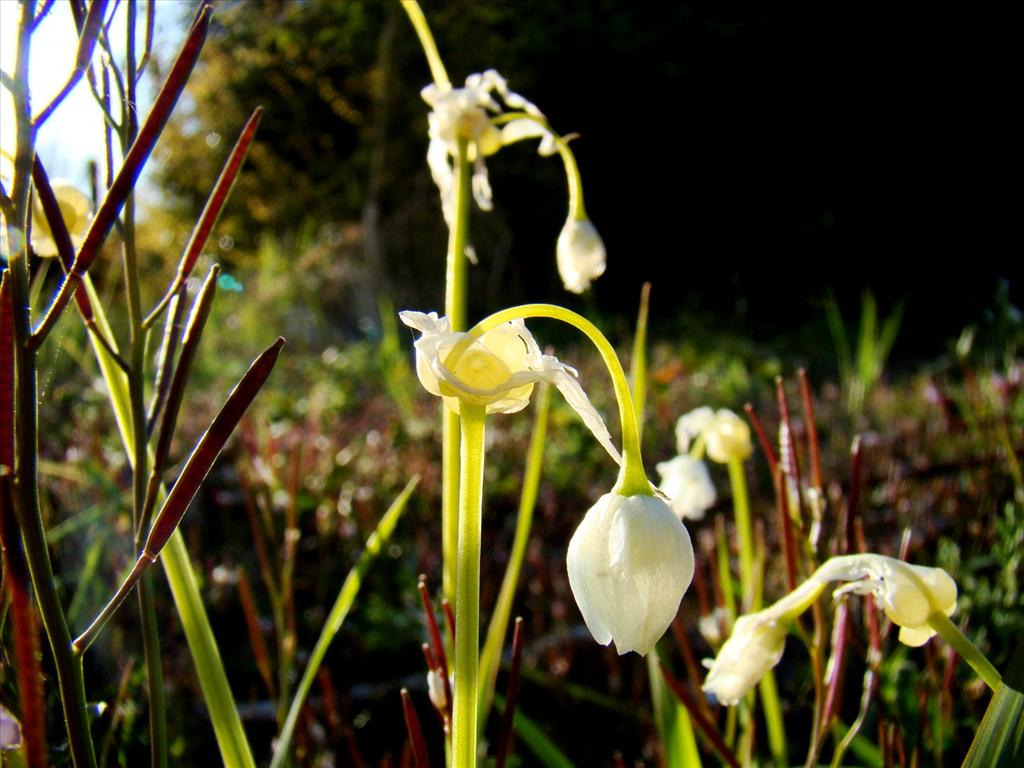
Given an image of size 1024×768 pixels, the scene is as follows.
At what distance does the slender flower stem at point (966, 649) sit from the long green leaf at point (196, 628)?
44 cm

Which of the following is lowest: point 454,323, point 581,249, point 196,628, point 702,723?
point 702,723

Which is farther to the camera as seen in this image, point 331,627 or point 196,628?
point 331,627

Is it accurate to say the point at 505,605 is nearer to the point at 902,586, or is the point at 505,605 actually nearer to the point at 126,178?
the point at 902,586

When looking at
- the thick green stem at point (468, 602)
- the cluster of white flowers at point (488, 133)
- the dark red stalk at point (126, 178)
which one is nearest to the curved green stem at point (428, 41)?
the cluster of white flowers at point (488, 133)

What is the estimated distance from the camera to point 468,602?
1.54ft

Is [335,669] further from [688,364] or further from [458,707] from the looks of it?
[688,364]

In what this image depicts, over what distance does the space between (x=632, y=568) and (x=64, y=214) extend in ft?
1.64

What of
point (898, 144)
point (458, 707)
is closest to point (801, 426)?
point (458, 707)

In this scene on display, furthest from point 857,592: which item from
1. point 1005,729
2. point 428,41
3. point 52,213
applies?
point 428,41

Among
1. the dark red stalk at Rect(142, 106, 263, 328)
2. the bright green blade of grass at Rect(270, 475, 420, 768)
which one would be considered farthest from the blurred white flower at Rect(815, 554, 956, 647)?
the dark red stalk at Rect(142, 106, 263, 328)

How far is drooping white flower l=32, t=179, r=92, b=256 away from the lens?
652mm

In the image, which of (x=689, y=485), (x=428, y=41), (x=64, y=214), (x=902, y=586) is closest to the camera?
(x=902, y=586)

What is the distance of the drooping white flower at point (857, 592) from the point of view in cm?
55

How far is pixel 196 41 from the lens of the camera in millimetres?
495
